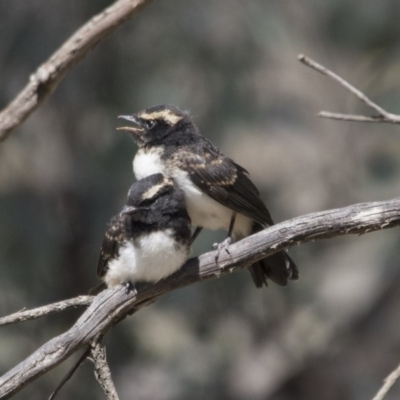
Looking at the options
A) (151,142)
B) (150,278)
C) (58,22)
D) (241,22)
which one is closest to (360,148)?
(241,22)

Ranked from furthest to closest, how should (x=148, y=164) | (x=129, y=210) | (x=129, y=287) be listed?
(x=148, y=164) → (x=129, y=210) → (x=129, y=287)

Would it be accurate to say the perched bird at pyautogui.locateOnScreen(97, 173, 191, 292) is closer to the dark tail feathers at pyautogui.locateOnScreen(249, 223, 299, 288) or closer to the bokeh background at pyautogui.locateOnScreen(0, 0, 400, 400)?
the dark tail feathers at pyautogui.locateOnScreen(249, 223, 299, 288)

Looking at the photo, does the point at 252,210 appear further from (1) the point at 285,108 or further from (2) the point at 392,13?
(2) the point at 392,13

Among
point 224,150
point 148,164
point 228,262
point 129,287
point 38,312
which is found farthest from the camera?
point 224,150

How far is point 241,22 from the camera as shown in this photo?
7586mm

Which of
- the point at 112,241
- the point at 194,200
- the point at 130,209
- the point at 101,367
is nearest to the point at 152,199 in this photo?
the point at 130,209

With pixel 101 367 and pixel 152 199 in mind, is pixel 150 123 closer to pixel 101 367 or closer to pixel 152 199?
pixel 152 199

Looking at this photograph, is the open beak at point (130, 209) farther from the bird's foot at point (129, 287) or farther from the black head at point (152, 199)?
the bird's foot at point (129, 287)

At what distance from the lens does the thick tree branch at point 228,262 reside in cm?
341

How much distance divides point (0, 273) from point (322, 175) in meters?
3.62

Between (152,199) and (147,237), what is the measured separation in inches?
6.7

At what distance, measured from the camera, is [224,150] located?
7.95 metres

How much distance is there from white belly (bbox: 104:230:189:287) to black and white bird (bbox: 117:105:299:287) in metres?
0.44

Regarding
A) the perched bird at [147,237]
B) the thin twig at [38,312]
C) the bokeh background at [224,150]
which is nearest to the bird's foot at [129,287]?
the perched bird at [147,237]
